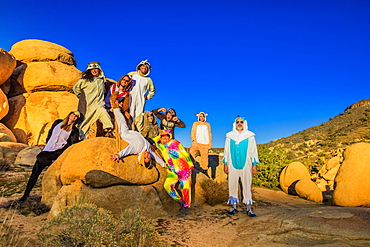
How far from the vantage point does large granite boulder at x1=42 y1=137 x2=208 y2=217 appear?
527 cm

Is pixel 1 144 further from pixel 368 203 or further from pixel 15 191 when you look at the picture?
pixel 368 203

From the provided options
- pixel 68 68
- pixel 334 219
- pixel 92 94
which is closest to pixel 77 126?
pixel 92 94

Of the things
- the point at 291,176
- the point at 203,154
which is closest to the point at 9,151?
the point at 203,154

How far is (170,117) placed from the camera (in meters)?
8.32

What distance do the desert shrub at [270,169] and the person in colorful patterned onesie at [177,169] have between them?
6.88 meters

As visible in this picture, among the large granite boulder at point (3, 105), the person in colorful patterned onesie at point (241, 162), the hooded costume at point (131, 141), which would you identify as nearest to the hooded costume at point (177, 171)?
the hooded costume at point (131, 141)

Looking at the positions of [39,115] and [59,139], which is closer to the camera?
[59,139]

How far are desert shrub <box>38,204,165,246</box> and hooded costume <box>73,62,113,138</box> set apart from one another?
11.0 feet

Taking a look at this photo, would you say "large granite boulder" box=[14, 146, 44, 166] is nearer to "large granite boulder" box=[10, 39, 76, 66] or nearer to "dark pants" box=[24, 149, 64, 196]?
"dark pants" box=[24, 149, 64, 196]

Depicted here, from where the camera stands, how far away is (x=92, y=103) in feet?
24.0

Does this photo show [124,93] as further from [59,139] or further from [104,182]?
[104,182]

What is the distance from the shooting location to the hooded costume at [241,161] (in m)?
6.28

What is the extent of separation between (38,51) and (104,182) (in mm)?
17372

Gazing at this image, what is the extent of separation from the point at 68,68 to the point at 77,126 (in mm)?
13916
